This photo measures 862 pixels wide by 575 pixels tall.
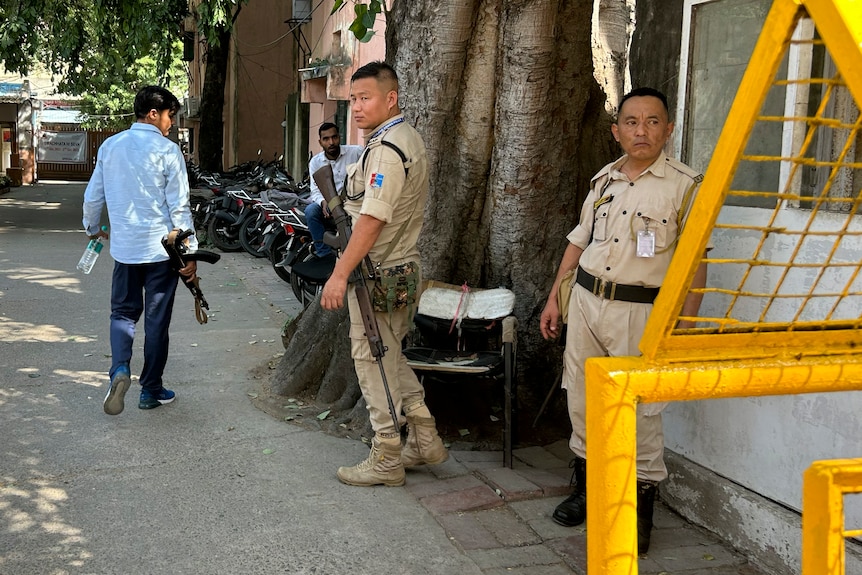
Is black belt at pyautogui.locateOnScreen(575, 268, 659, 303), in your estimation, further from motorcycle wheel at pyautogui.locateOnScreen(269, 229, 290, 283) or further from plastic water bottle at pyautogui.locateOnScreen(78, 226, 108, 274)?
motorcycle wheel at pyautogui.locateOnScreen(269, 229, 290, 283)

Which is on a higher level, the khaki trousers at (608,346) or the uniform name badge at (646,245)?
the uniform name badge at (646,245)

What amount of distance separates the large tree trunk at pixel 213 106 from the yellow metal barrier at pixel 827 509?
812 inches

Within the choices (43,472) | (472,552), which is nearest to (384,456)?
(472,552)

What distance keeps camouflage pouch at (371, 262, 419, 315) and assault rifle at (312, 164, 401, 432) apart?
39 millimetres

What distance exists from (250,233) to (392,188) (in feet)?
33.0

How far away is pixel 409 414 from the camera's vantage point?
15.5 feet

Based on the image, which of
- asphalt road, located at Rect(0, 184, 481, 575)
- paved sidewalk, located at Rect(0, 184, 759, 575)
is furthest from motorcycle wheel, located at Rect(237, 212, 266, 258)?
paved sidewalk, located at Rect(0, 184, 759, 575)

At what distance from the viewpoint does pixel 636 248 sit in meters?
3.82

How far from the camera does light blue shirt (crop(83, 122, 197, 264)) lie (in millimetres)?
5566

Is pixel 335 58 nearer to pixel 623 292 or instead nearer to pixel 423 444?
pixel 423 444

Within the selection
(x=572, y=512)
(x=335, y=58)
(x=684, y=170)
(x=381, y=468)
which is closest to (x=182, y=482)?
(x=381, y=468)

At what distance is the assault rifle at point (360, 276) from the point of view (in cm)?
440

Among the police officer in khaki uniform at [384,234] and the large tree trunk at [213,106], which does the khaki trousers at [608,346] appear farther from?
the large tree trunk at [213,106]

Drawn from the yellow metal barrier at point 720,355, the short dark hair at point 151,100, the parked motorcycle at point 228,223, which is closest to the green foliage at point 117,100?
the parked motorcycle at point 228,223
